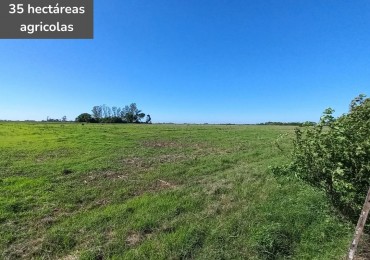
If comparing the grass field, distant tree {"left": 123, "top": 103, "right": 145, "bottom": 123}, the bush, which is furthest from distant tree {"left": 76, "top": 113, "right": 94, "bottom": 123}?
the bush

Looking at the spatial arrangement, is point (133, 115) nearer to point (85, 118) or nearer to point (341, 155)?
point (85, 118)

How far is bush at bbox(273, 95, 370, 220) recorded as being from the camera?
4383 mm

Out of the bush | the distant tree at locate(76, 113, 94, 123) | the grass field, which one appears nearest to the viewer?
the bush

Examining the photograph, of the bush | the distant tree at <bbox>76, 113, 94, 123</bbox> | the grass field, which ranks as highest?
the distant tree at <bbox>76, 113, 94, 123</bbox>

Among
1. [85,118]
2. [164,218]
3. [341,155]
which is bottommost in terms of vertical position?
[164,218]

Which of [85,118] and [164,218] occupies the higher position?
[85,118]

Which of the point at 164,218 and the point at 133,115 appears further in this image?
the point at 133,115

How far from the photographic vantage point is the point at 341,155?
456cm

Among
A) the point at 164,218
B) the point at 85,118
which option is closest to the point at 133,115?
the point at 85,118

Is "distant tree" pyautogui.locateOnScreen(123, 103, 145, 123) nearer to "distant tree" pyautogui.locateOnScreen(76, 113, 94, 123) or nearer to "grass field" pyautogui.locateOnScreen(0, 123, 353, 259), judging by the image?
"distant tree" pyautogui.locateOnScreen(76, 113, 94, 123)

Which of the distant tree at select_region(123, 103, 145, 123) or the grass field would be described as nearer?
the grass field

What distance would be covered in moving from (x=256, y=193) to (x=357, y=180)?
18.4 feet

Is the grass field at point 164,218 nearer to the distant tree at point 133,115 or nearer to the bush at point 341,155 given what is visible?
the bush at point 341,155

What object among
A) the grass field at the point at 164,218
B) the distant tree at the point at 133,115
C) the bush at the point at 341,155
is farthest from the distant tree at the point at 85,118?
the bush at the point at 341,155
